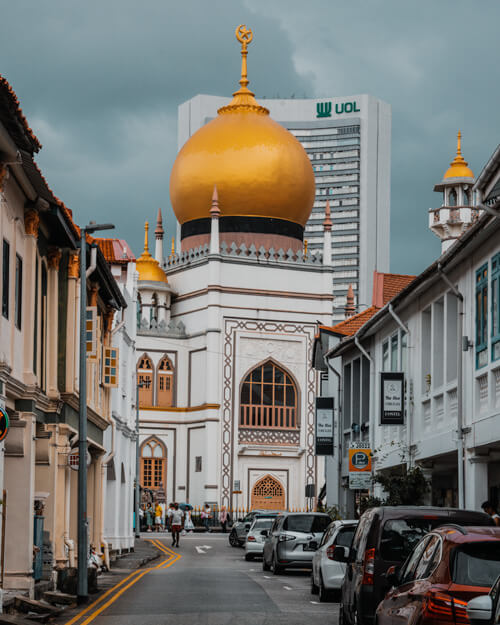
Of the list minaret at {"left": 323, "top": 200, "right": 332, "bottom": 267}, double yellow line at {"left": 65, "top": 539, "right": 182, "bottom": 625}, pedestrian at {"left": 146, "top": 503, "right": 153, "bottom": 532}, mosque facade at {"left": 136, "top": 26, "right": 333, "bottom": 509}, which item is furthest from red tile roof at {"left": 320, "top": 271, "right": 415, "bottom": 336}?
minaret at {"left": 323, "top": 200, "right": 332, "bottom": 267}

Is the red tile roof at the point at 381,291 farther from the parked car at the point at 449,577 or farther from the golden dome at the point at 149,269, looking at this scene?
the golden dome at the point at 149,269

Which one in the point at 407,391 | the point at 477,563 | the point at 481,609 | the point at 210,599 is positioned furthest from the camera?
the point at 407,391

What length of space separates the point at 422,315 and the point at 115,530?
566 inches

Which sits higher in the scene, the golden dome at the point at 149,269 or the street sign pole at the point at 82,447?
the golden dome at the point at 149,269

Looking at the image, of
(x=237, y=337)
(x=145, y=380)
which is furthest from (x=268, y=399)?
(x=145, y=380)

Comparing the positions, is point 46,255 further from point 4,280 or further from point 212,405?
point 212,405

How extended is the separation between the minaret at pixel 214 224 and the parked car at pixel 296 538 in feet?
139

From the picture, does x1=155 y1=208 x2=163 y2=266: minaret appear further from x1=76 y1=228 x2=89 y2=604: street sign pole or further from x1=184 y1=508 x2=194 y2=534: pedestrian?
x1=76 y1=228 x2=89 y2=604: street sign pole

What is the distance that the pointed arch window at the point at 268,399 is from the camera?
71.1 metres

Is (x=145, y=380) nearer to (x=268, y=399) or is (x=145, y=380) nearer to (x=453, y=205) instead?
(x=268, y=399)

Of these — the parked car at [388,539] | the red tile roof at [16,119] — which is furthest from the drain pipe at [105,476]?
the parked car at [388,539]

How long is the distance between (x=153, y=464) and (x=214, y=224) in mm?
Result: 13820

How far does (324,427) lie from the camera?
129ft

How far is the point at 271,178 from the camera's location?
2854 inches
